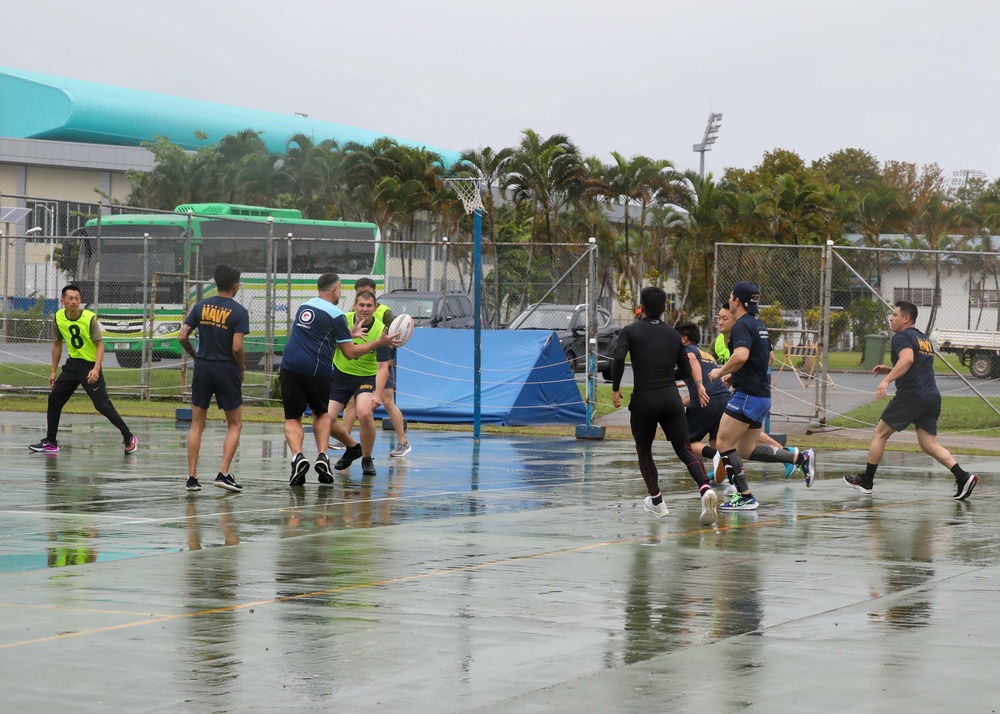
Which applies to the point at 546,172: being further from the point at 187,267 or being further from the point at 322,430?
the point at 322,430

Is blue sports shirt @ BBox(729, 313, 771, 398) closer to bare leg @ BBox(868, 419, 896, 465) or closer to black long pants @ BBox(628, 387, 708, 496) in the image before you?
black long pants @ BBox(628, 387, 708, 496)

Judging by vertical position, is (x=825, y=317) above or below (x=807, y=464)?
above

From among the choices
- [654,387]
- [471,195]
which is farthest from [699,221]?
[654,387]

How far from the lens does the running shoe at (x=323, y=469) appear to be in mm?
12836

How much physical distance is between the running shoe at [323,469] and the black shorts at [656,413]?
123 inches

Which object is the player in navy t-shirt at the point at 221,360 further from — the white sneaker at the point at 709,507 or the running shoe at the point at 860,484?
the running shoe at the point at 860,484

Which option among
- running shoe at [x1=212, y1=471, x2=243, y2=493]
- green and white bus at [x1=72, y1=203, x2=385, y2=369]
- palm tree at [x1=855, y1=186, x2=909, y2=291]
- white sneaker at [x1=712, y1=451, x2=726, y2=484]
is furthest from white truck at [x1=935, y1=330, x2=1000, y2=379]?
running shoe at [x1=212, y1=471, x2=243, y2=493]

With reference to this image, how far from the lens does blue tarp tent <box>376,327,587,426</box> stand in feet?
68.9

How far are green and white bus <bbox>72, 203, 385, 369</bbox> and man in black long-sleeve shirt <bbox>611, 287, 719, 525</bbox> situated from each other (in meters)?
12.7

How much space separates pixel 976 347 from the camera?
34.1 m

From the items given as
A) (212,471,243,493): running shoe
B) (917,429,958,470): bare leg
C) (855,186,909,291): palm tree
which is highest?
(855,186,909,291): palm tree

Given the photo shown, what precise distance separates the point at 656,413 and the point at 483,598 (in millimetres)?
3963

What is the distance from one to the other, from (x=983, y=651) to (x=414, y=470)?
29.1 feet

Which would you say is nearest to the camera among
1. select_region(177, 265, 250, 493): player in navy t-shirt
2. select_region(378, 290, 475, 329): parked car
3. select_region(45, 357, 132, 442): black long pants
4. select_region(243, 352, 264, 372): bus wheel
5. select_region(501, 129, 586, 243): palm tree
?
select_region(177, 265, 250, 493): player in navy t-shirt
